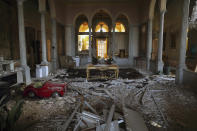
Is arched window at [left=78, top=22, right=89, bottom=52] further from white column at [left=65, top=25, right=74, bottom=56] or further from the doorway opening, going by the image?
white column at [left=65, top=25, right=74, bottom=56]

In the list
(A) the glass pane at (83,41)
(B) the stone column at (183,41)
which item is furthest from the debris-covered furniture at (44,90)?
(A) the glass pane at (83,41)

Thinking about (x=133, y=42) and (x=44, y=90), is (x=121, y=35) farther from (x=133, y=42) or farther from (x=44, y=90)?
(x=44, y=90)

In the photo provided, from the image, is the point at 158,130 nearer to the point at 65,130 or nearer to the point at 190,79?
the point at 65,130

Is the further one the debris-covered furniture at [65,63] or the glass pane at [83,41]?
the glass pane at [83,41]

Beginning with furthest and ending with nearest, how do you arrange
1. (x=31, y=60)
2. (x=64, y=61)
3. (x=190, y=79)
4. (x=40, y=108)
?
(x=64, y=61) < (x=31, y=60) < (x=190, y=79) < (x=40, y=108)

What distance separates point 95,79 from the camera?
24.5 feet

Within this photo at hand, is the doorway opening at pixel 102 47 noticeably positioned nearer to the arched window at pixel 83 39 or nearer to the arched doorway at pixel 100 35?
the arched doorway at pixel 100 35

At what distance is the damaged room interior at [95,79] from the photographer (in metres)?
3.02

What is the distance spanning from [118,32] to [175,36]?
28.8 feet

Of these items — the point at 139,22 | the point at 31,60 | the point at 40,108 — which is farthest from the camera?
the point at 139,22

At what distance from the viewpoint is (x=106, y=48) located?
1895 cm

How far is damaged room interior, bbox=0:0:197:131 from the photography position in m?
3.02

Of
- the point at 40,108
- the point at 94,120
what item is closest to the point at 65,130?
the point at 94,120

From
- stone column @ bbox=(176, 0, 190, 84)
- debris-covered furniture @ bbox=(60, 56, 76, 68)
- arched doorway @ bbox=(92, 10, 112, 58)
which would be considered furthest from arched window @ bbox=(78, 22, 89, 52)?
stone column @ bbox=(176, 0, 190, 84)
